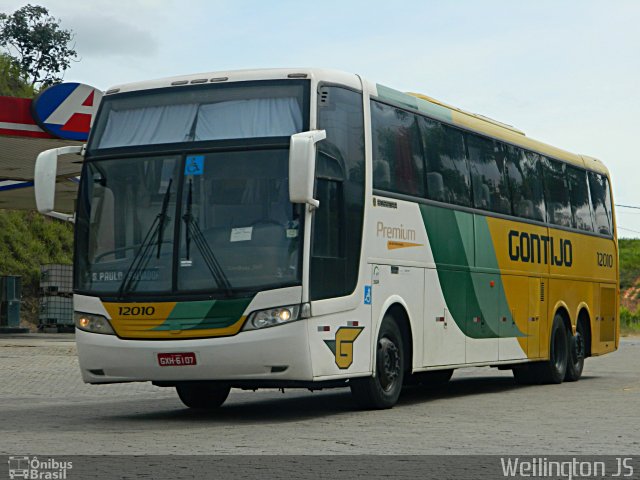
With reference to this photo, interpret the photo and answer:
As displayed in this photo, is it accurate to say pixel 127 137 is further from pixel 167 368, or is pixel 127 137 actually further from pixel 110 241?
pixel 167 368

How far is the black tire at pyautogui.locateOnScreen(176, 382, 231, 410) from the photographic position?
50.7 ft

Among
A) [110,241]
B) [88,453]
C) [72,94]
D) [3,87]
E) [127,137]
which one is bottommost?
[88,453]

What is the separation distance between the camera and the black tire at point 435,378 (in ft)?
63.7

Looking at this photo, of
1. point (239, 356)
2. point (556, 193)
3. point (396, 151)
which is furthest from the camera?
point (556, 193)

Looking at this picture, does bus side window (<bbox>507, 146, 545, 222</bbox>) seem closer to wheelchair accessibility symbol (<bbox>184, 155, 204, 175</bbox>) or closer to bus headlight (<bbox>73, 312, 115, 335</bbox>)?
wheelchair accessibility symbol (<bbox>184, 155, 204, 175</bbox>)

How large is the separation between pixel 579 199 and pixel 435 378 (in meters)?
4.61

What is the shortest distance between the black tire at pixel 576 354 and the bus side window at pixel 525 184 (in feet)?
8.06

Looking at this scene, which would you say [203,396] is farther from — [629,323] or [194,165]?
[629,323]

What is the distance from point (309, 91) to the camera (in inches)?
534

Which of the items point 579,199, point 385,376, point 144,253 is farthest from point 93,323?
point 579,199

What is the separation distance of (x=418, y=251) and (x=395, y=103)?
70.2 inches

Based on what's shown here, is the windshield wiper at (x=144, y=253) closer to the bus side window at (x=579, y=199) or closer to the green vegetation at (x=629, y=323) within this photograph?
the bus side window at (x=579, y=199)

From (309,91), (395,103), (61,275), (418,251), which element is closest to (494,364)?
(418,251)

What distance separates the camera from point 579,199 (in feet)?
73.8
